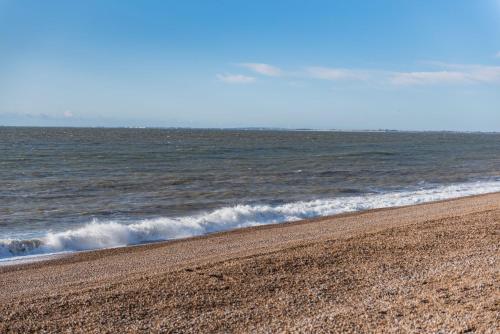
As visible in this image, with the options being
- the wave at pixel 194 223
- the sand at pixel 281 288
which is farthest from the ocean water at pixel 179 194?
the sand at pixel 281 288

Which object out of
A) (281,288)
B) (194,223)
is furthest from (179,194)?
(281,288)

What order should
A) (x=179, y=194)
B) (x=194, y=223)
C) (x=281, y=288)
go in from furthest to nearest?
(x=179, y=194) → (x=194, y=223) → (x=281, y=288)

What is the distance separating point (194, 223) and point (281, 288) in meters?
8.22

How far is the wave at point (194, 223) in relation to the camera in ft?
42.5

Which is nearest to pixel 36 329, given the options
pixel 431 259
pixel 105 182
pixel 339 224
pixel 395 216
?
pixel 431 259

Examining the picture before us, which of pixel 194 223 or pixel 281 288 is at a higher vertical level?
pixel 281 288

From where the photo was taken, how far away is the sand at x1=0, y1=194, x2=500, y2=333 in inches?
240

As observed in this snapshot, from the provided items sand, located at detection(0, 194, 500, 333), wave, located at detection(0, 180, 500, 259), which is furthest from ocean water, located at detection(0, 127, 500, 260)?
sand, located at detection(0, 194, 500, 333)

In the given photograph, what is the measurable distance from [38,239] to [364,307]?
31.5 feet

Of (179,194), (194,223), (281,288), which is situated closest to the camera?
(281,288)

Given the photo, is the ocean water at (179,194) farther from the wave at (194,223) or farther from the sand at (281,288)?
the sand at (281,288)

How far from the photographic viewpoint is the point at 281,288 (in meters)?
7.53

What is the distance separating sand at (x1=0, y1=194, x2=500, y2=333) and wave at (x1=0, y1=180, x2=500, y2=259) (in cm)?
170

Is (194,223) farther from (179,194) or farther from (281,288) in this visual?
(281,288)
